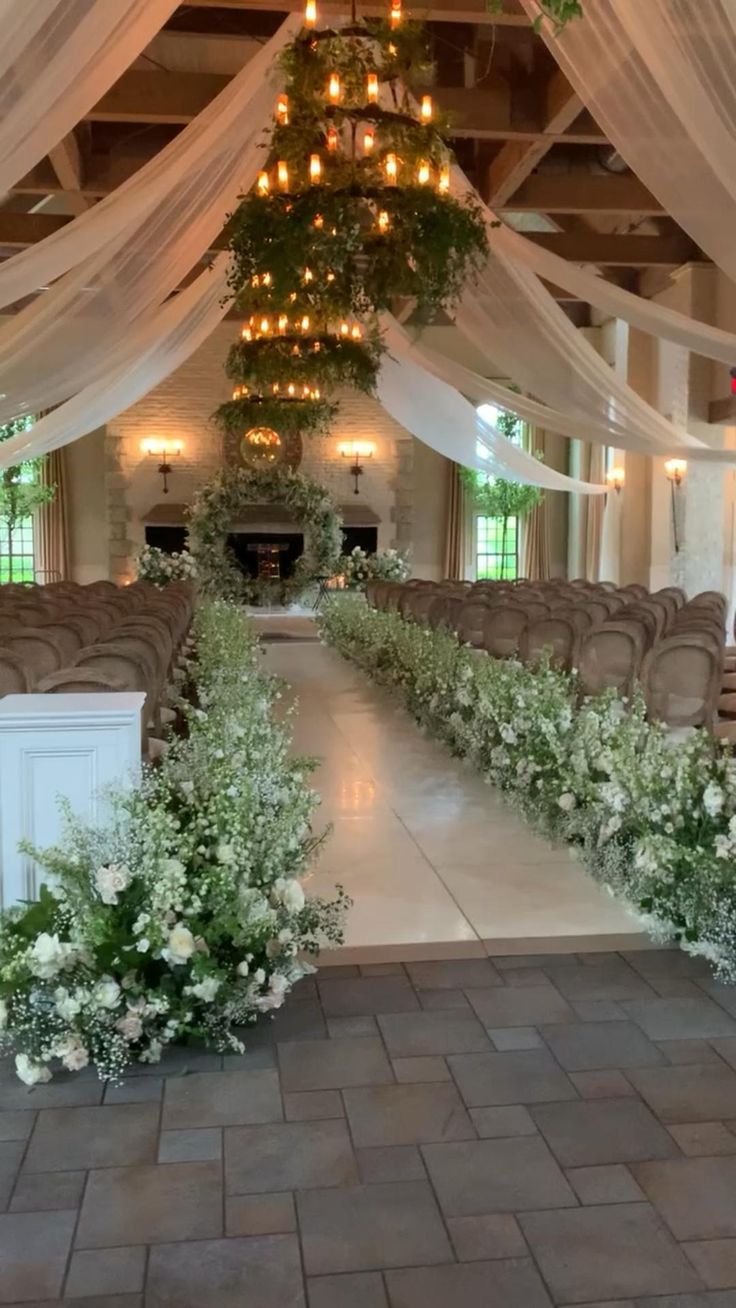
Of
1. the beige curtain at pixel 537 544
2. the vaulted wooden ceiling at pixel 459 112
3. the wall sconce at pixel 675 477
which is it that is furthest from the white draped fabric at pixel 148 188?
the beige curtain at pixel 537 544

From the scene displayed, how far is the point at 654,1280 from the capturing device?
84.4 inches

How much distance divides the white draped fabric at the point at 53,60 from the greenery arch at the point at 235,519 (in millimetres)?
14645

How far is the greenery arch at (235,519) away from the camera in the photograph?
19.3m

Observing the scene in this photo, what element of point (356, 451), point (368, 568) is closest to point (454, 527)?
point (356, 451)

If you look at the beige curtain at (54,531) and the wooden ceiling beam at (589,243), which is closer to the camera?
the wooden ceiling beam at (589,243)

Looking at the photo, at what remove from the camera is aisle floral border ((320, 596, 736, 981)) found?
365 cm

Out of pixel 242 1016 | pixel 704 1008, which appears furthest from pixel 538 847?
pixel 242 1016

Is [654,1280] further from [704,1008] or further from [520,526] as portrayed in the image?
[520,526]

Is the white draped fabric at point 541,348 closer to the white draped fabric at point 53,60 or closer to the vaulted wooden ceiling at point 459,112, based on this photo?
the vaulted wooden ceiling at point 459,112

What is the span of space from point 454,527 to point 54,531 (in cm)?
728

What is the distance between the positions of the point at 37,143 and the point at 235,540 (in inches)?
608

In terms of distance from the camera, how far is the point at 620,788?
13.5 feet

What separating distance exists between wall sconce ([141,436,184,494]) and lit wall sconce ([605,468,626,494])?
7.66 m

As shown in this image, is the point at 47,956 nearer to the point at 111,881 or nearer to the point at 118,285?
the point at 111,881
